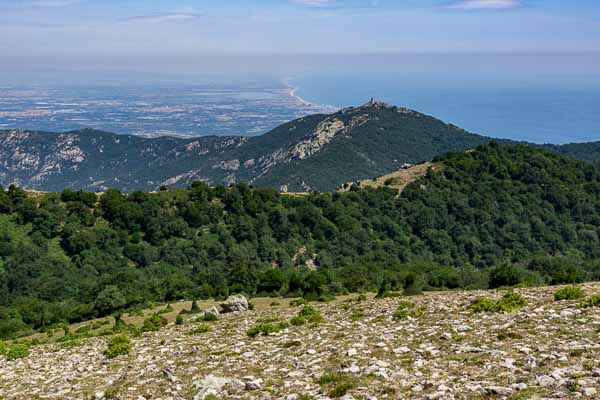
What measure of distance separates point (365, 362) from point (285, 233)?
6740cm

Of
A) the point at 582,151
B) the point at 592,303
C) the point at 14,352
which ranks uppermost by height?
the point at 582,151

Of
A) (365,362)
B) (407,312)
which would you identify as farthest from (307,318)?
(365,362)

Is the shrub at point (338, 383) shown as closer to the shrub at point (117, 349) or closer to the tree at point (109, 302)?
the shrub at point (117, 349)

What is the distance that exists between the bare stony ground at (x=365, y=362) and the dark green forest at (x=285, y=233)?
24.1 m

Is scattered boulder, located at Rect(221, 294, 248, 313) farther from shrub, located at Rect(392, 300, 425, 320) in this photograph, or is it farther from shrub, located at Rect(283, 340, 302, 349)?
shrub, located at Rect(283, 340, 302, 349)

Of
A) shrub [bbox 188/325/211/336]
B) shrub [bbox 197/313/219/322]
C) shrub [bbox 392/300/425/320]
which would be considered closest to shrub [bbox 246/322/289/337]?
shrub [bbox 188/325/211/336]

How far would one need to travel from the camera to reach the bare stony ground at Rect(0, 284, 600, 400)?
9289 millimetres

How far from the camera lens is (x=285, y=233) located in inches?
3100

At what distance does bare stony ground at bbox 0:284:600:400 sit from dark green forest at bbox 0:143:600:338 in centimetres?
2412

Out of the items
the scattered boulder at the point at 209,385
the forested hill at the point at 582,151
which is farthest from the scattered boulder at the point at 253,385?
the forested hill at the point at 582,151

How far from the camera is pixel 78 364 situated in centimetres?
1636

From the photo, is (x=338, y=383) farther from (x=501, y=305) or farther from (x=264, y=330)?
(x=501, y=305)

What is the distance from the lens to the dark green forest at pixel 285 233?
2192 inches

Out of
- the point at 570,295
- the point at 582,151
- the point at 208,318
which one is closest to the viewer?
the point at 570,295
